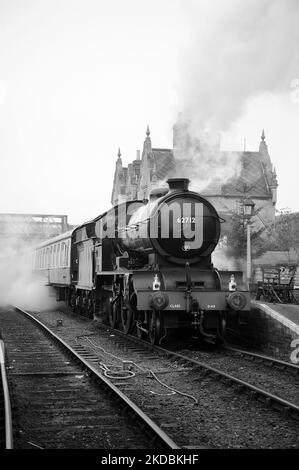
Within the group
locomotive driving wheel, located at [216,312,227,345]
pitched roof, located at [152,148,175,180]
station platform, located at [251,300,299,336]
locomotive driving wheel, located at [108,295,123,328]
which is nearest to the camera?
station platform, located at [251,300,299,336]

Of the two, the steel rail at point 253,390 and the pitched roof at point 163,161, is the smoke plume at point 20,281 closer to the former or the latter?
the pitched roof at point 163,161

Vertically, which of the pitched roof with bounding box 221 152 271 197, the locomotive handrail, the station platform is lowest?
the locomotive handrail

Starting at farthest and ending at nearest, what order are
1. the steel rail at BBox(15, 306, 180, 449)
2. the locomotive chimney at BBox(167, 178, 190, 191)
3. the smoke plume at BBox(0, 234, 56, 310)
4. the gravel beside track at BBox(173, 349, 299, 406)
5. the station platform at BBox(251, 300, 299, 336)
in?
the smoke plume at BBox(0, 234, 56, 310)
the locomotive chimney at BBox(167, 178, 190, 191)
the station platform at BBox(251, 300, 299, 336)
the gravel beside track at BBox(173, 349, 299, 406)
the steel rail at BBox(15, 306, 180, 449)

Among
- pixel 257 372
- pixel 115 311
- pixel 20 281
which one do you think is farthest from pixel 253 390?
pixel 20 281

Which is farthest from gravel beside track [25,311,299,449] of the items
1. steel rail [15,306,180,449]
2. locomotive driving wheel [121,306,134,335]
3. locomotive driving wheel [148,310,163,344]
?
locomotive driving wheel [121,306,134,335]

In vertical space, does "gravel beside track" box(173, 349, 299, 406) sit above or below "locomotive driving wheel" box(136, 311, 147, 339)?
below

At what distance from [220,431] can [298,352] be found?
4804 millimetres

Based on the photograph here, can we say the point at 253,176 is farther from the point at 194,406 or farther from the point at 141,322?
the point at 194,406

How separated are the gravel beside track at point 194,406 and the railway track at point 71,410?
0.85 feet

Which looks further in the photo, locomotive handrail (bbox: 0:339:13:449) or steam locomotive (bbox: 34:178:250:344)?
steam locomotive (bbox: 34:178:250:344)

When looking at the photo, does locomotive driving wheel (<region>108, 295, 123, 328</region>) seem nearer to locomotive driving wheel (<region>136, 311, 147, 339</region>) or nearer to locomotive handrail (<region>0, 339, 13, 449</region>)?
locomotive driving wheel (<region>136, 311, 147, 339</region>)

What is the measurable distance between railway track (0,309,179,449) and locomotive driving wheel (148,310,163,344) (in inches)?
69.1

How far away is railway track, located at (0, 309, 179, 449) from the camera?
17.5ft

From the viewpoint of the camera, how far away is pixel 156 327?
11.1 meters
